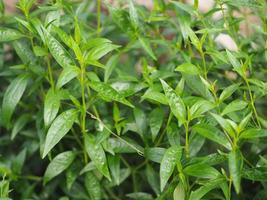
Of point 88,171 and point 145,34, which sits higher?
point 145,34

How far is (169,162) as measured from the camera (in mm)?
1190

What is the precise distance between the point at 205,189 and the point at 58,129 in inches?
15.5

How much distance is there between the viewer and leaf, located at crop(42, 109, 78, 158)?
1.21 m

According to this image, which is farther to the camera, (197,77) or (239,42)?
(239,42)

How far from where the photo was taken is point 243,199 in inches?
57.2

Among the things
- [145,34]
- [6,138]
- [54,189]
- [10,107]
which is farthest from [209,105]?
[6,138]

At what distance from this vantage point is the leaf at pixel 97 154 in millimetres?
1287

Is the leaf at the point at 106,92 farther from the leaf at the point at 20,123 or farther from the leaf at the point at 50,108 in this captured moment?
the leaf at the point at 20,123

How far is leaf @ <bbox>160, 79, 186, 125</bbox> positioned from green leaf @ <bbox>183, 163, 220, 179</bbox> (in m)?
0.12

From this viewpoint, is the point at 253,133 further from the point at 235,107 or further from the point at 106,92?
the point at 106,92

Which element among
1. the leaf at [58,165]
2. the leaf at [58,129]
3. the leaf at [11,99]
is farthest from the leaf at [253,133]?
the leaf at [11,99]

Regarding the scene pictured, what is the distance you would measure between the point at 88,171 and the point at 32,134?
0.91 feet

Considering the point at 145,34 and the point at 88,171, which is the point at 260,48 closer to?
the point at 145,34

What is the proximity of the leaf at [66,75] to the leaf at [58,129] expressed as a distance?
9cm
